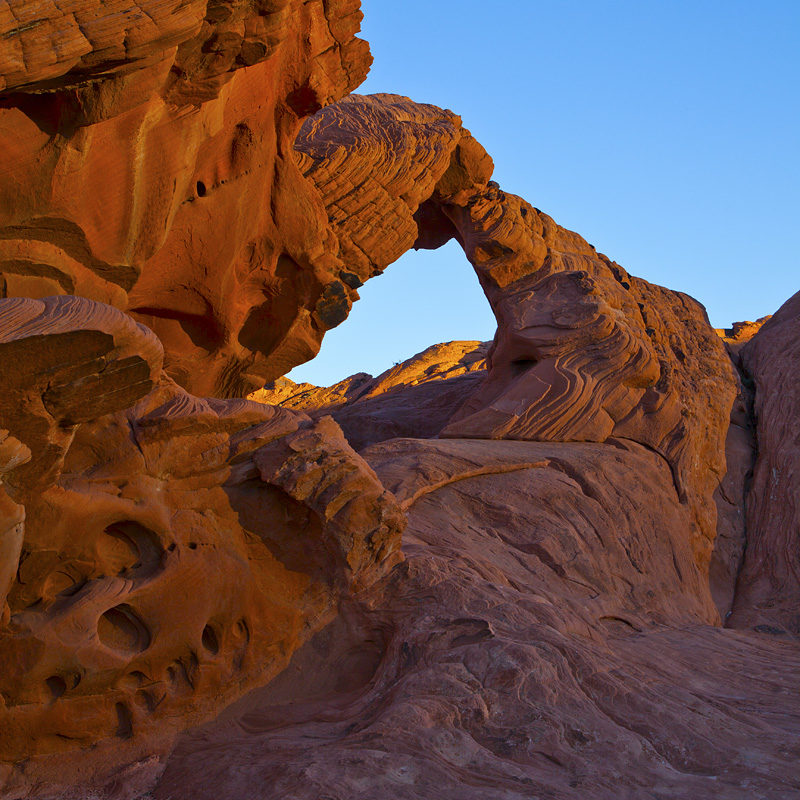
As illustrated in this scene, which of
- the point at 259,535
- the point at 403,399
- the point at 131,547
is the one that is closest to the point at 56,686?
the point at 131,547

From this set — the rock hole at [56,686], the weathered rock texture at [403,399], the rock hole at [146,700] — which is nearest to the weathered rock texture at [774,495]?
the weathered rock texture at [403,399]

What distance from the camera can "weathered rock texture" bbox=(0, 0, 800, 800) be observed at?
10.8 ft

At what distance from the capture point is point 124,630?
3.91 metres

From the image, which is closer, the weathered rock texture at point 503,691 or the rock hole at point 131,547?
the weathered rock texture at point 503,691

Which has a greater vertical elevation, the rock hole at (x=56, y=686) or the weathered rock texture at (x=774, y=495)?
the weathered rock texture at (x=774, y=495)

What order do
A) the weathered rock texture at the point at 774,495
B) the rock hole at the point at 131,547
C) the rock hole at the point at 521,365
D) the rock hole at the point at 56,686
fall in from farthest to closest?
the rock hole at the point at 521,365 < the weathered rock texture at the point at 774,495 < the rock hole at the point at 131,547 < the rock hole at the point at 56,686

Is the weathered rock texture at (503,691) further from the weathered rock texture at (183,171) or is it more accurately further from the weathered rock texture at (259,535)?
the weathered rock texture at (183,171)

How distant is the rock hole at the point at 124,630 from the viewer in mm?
3855

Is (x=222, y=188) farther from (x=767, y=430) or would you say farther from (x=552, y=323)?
(x=767, y=430)

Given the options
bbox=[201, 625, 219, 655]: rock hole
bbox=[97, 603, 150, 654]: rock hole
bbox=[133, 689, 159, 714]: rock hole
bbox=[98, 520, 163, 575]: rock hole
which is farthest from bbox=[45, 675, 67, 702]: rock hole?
bbox=[201, 625, 219, 655]: rock hole

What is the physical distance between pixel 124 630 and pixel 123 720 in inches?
16.2

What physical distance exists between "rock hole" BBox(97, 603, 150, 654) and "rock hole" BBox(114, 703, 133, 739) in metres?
0.27

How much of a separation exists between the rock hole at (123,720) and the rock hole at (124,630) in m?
0.27

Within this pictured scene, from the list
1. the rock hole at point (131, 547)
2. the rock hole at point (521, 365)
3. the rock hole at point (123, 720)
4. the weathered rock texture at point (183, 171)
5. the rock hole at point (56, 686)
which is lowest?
the rock hole at point (123, 720)
